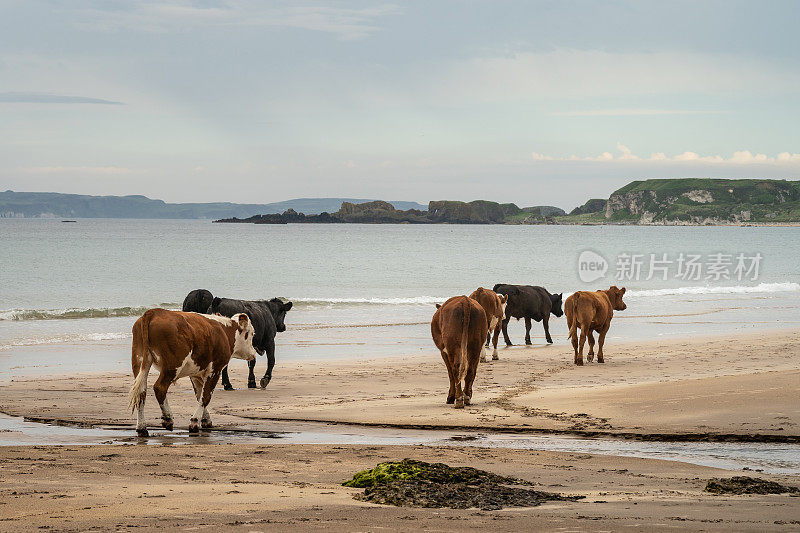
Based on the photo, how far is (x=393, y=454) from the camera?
388 inches

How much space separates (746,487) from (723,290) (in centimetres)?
4553

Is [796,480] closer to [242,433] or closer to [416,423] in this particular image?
[416,423]

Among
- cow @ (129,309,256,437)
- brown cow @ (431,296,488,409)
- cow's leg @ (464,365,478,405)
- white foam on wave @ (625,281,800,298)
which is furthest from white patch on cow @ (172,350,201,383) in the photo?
white foam on wave @ (625,281,800,298)

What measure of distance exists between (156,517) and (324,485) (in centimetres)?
199

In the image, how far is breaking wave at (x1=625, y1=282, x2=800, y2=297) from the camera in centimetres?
4943

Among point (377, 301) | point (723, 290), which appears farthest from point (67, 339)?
point (723, 290)

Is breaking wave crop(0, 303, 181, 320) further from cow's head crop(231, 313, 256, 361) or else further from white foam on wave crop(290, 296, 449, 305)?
cow's head crop(231, 313, 256, 361)

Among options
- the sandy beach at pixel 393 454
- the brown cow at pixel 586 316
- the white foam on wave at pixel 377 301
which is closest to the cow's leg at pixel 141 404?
the sandy beach at pixel 393 454

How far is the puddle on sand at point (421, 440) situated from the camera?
32.6 ft

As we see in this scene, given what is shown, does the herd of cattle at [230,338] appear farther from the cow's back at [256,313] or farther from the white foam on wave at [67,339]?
the white foam on wave at [67,339]

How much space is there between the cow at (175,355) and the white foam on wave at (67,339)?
1351cm

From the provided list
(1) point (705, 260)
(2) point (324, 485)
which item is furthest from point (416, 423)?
(1) point (705, 260)

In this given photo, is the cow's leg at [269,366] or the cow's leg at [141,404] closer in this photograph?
the cow's leg at [141,404]

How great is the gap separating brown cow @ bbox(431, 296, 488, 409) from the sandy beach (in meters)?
0.41
